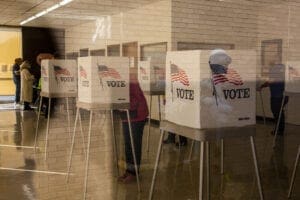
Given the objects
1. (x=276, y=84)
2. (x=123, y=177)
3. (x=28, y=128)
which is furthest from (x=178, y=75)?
(x=28, y=128)

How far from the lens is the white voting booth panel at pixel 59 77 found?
2.07 metres

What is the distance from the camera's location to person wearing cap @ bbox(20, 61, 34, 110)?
193 centimetres

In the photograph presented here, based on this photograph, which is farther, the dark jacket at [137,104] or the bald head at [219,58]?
the dark jacket at [137,104]

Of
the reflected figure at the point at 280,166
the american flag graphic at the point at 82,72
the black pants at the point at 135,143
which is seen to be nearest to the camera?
the american flag graphic at the point at 82,72

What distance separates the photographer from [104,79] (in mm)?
1946

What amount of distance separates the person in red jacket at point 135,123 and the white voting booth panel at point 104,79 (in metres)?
0.04

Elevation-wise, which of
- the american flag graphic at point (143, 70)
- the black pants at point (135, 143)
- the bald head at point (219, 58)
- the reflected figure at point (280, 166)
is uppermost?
the bald head at point (219, 58)

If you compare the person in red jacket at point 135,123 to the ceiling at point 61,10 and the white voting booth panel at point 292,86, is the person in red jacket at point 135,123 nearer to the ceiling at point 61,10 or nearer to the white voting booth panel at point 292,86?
the ceiling at point 61,10

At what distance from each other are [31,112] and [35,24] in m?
0.56

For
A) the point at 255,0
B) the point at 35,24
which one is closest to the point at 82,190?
the point at 35,24

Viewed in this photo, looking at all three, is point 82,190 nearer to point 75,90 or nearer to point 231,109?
point 75,90

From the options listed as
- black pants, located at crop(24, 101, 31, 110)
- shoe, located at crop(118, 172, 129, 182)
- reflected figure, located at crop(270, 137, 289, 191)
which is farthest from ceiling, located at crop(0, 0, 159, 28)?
reflected figure, located at crop(270, 137, 289, 191)

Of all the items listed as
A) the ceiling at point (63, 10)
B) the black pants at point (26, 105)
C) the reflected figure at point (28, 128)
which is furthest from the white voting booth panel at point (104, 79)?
the reflected figure at point (28, 128)

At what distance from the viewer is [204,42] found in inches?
84.5
